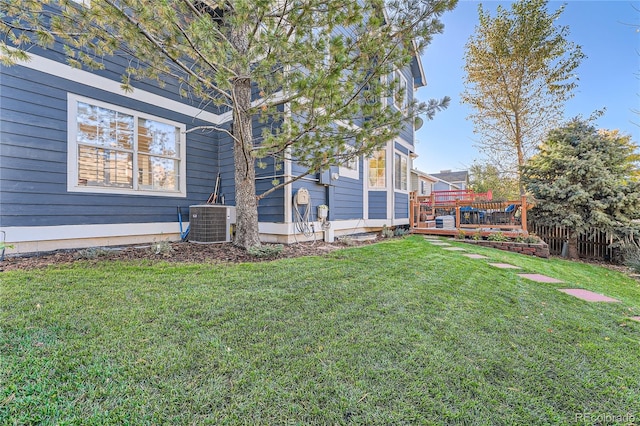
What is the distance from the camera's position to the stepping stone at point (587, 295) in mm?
3303

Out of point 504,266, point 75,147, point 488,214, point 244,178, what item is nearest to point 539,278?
point 504,266

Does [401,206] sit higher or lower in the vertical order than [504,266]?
higher

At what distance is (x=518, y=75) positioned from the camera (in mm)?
12383

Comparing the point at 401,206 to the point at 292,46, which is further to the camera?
the point at 401,206

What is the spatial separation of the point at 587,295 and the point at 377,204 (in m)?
5.58

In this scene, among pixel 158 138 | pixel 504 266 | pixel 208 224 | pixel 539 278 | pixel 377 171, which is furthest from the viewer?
pixel 377 171

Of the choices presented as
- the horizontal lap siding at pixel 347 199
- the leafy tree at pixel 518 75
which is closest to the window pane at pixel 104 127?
the horizontal lap siding at pixel 347 199

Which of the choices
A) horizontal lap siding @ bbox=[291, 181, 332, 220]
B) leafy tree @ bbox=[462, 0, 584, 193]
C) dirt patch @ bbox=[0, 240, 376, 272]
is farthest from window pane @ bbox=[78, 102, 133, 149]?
leafy tree @ bbox=[462, 0, 584, 193]

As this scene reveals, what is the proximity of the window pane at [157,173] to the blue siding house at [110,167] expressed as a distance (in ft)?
0.07

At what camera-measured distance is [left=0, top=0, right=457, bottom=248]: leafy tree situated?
9.70 ft

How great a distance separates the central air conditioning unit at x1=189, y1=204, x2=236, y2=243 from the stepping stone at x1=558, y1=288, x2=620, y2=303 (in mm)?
5835

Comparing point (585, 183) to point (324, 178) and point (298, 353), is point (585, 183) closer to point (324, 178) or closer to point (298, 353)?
point (324, 178)

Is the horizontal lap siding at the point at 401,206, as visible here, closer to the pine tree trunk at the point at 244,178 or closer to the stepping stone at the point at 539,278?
the stepping stone at the point at 539,278

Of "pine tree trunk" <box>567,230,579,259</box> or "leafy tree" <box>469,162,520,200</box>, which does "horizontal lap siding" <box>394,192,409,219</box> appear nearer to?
"pine tree trunk" <box>567,230,579,259</box>
